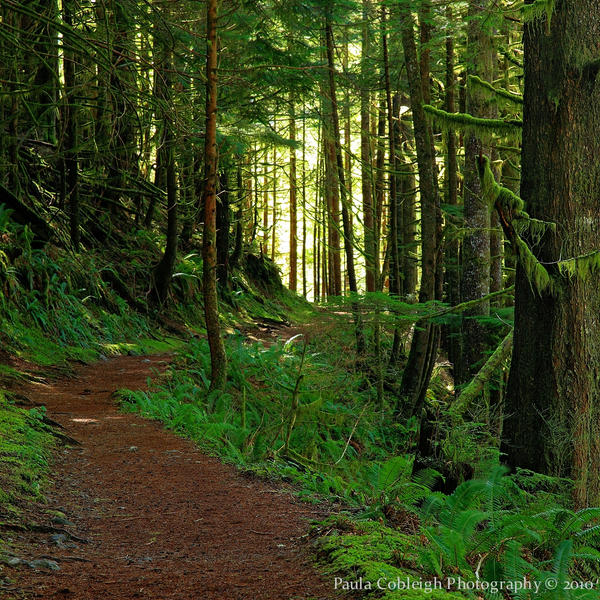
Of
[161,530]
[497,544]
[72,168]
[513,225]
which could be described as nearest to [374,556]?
[497,544]

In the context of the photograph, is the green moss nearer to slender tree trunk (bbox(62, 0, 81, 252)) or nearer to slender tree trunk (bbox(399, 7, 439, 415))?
slender tree trunk (bbox(399, 7, 439, 415))

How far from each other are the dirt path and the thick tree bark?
2.56 metres

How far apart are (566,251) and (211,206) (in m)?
5.41

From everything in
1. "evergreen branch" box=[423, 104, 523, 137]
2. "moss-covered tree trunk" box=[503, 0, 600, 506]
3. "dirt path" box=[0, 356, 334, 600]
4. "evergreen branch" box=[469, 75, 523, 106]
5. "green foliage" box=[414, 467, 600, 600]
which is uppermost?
"evergreen branch" box=[469, 75, 523, 106]

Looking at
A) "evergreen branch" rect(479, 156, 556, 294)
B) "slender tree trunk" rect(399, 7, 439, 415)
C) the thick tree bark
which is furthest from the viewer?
"slender tree trunk" rect(399, 7, 439, 415)

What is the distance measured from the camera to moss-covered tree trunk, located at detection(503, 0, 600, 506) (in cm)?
→ 625

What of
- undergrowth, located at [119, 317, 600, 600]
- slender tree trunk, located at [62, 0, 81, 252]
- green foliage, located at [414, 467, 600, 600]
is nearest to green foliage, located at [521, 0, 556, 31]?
undergrowth, located at [119, 317, 600, 600]

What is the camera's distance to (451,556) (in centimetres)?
317

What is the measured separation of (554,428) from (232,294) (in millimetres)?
16768

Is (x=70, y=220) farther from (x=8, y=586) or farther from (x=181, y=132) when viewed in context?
(x=8, y=586)

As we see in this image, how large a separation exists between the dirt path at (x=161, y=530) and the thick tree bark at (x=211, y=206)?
2.56 meters

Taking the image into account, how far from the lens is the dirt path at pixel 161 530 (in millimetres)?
3168

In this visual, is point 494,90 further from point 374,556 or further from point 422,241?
point 374,556

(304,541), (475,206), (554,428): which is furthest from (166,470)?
(475,206)
